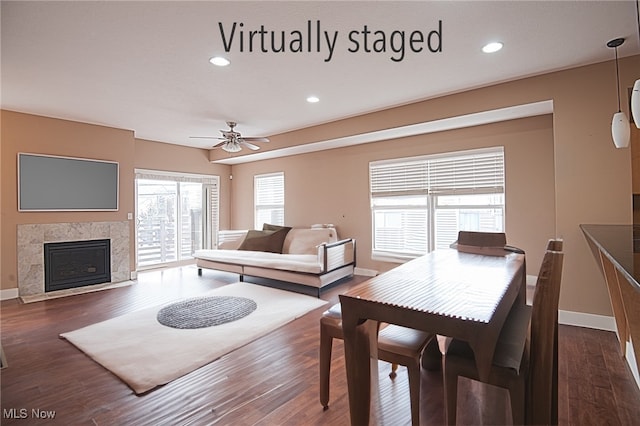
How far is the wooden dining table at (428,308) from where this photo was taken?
1154 millimetres

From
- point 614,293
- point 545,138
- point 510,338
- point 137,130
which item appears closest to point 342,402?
point 510,338

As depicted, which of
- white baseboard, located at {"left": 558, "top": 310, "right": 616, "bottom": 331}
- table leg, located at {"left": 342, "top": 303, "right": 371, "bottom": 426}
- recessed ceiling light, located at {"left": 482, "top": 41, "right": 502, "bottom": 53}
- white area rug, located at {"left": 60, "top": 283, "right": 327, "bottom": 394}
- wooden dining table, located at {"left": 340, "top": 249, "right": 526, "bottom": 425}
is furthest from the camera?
white baseboard, located at {"left": 558, "top": 310, "right": 616, "bottom": 331}

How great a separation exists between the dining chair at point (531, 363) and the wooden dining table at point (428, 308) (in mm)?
146

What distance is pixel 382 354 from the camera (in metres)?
1.70

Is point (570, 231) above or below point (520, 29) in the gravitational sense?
below

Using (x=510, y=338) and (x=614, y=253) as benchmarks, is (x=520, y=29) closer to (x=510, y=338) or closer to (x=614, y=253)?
(x=614, y=253)

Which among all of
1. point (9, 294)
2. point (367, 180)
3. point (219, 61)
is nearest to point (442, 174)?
point (367, 180)

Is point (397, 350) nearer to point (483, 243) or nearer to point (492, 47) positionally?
point (483, 243)

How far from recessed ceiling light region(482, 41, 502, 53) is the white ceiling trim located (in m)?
0.97

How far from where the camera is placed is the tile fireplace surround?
448 centimetres

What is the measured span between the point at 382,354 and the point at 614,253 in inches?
47.5

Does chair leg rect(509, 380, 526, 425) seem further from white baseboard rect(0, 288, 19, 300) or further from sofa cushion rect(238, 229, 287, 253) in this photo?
white baseboard rect(0, 288, 19, 300)

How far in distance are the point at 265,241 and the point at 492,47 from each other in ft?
14.9

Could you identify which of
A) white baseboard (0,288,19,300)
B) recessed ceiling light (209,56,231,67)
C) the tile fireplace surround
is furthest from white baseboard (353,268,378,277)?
white baseboard (0,288,19,300)
